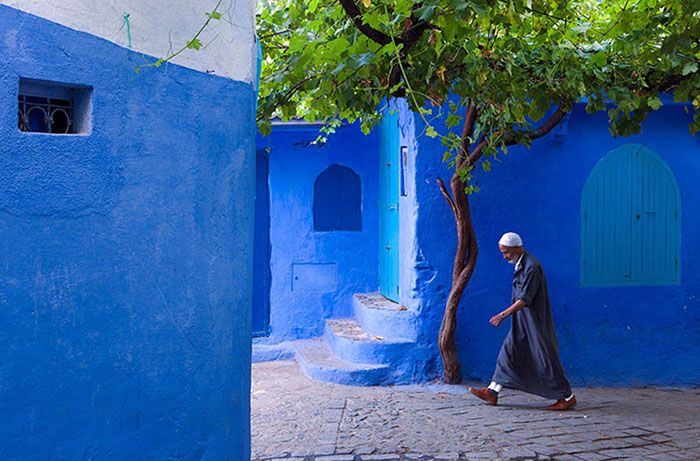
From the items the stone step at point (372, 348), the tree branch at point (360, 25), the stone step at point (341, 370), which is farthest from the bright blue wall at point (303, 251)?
the tree branch at point (360, 25)

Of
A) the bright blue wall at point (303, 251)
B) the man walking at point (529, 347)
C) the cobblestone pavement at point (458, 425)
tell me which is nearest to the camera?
the cobblestone pavement at point (458, 425)

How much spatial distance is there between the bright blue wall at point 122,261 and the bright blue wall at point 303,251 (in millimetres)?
6329

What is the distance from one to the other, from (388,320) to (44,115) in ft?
20.2

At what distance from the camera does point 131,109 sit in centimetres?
397

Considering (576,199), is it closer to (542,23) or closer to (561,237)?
(561,237)

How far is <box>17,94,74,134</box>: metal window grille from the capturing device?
3598 mm

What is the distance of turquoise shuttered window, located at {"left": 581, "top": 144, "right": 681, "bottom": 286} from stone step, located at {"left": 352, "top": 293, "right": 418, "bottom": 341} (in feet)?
6.84

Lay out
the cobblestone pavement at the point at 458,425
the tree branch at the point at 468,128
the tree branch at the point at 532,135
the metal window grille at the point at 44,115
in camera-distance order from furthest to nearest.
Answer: the tree branch at the point at 468,128, the tree branch at the point at 532,135, the cobblestone pavement at the point at 458,425, the metal window grille at the point at 44,115

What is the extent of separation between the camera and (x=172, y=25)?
167 inches

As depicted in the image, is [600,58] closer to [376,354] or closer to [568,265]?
[568,265]

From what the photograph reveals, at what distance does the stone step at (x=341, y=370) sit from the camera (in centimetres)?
912

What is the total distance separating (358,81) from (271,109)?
83 centimetres

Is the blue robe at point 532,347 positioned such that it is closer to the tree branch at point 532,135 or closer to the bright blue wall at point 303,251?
the tree branch at point 532,135

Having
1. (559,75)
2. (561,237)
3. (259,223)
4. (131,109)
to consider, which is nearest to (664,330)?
(561,237)
